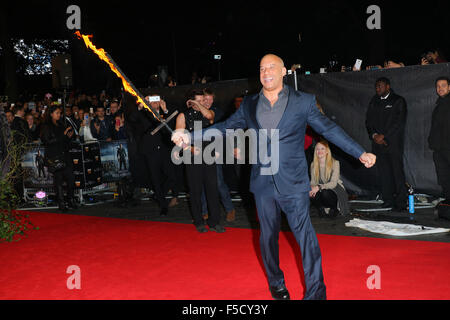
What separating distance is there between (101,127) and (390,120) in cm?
662

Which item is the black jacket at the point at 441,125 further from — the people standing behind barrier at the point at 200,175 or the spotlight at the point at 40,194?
the spotlight at the point at 40,194

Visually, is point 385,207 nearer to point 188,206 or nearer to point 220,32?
point 188,206

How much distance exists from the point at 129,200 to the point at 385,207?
4.86 metres

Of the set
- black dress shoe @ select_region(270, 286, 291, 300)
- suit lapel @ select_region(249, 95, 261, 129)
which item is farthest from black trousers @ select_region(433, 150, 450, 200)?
suit lapel @ select_region(249, 95, 261, 129)

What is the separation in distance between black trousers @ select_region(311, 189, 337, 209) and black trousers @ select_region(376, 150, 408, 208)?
1.29 metres

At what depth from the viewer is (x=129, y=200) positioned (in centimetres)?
1058

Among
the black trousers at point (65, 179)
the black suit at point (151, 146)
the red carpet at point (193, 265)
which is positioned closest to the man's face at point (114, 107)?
the black trousers at point (65, 179)

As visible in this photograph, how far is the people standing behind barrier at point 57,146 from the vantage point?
10008 mm

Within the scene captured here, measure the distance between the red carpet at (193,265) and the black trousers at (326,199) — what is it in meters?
1.18

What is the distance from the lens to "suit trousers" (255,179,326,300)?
4.35 m

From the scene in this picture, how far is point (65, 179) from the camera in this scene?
10539 millimetres

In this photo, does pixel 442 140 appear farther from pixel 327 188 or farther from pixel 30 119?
pixel 30 119

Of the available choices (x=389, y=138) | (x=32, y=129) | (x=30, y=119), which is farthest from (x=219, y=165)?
(x=30, y=119)

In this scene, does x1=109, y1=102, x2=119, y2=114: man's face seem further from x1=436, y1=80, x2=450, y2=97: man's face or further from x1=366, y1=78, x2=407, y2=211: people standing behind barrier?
x1=436, y1=80, x2=450, y2=97: man's face
